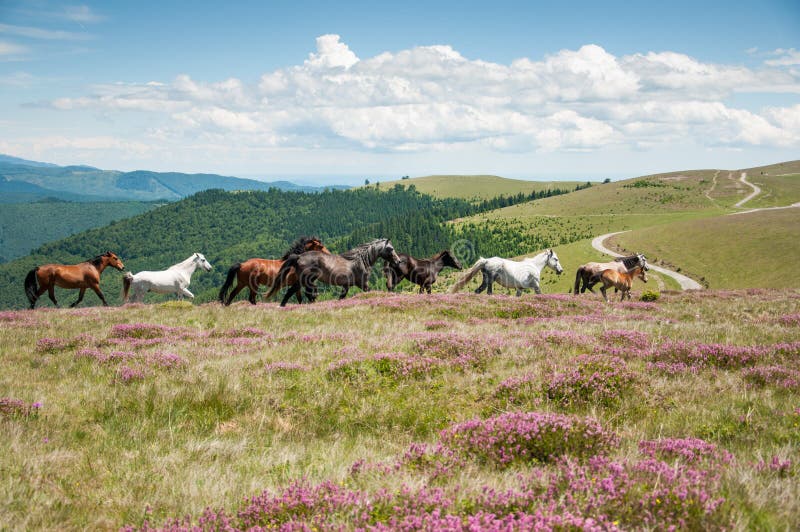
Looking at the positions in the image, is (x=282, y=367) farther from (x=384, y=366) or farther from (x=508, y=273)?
(x=508, y=273)

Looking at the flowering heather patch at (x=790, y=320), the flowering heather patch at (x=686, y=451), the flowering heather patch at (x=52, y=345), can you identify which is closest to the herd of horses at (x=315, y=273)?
the flowering heather patch at (x=790, y=320)

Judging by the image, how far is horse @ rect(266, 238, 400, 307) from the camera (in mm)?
22141

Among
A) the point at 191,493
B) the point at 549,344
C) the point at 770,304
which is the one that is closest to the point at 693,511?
the point at 191,493

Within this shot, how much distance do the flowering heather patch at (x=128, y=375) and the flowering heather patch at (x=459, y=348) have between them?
193 inches

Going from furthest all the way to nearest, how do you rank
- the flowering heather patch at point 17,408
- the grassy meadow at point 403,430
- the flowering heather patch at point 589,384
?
the flowering heather patch at point 589,384 → the flowering heather patch at point 17,408 → the grassy meadow at point 403,430

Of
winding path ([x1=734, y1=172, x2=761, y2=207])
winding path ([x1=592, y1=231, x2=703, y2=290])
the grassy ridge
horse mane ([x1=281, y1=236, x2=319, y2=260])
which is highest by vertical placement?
winding path ([x1=734, y1=172, x2=761, y2=207])

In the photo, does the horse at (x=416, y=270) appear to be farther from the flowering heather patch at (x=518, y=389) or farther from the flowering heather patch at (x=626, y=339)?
the flowering heather patch at (x=518, y=389)

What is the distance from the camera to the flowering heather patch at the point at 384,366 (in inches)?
315

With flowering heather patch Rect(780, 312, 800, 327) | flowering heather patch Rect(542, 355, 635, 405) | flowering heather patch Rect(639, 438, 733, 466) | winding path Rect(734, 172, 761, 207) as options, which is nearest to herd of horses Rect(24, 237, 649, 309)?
flowering heather patch Rect(780, 312, 800, 327)

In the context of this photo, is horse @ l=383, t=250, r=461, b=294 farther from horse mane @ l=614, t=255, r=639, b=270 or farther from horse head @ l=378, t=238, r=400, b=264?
horse mane @ l=614, t=255, r=639, b=270

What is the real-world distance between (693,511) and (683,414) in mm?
3165

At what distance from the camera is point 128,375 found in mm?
7844

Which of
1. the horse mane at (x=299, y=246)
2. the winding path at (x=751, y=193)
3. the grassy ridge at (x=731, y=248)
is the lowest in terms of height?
the grassy ridge at (x=731, y=248)

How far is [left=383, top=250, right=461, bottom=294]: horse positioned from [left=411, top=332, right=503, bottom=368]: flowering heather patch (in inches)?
651
